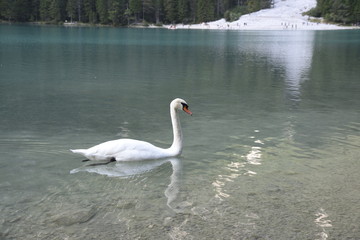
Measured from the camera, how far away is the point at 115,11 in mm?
142500

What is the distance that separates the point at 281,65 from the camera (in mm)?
30969

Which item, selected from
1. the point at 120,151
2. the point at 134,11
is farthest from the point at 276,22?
the point at 120,151

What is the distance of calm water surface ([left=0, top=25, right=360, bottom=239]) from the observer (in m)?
6.39

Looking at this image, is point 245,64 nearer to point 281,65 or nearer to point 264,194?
point 281,65

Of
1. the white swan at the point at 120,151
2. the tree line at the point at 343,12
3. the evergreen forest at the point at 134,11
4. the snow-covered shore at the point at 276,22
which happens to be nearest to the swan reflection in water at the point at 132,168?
the white swan at the point at 120,151

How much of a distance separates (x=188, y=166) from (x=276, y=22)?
14082 cm

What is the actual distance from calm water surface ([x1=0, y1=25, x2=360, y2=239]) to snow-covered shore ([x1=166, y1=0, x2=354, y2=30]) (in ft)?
388

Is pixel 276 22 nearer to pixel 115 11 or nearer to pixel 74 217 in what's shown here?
pixel 115 11

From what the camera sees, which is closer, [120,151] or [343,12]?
[120,151]

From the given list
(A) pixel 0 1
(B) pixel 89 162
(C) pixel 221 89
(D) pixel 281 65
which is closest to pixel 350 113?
(C) pixel 221 89

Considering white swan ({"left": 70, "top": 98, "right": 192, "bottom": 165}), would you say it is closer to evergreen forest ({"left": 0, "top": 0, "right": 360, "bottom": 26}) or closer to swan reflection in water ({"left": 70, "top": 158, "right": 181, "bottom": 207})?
swan reflection in water ({"left": 70, "top": 158, "right": 181, "bottom": 207})

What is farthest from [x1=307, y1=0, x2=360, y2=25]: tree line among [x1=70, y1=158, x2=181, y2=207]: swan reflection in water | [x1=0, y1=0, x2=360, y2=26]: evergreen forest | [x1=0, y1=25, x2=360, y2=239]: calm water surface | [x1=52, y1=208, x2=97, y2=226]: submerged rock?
[x1=52, y1=208, x2=97, y2=226]: submerged rock

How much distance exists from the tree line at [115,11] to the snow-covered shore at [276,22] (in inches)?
229

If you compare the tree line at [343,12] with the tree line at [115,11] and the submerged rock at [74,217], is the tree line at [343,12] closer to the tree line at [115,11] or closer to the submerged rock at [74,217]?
the tree line at [115,11]
